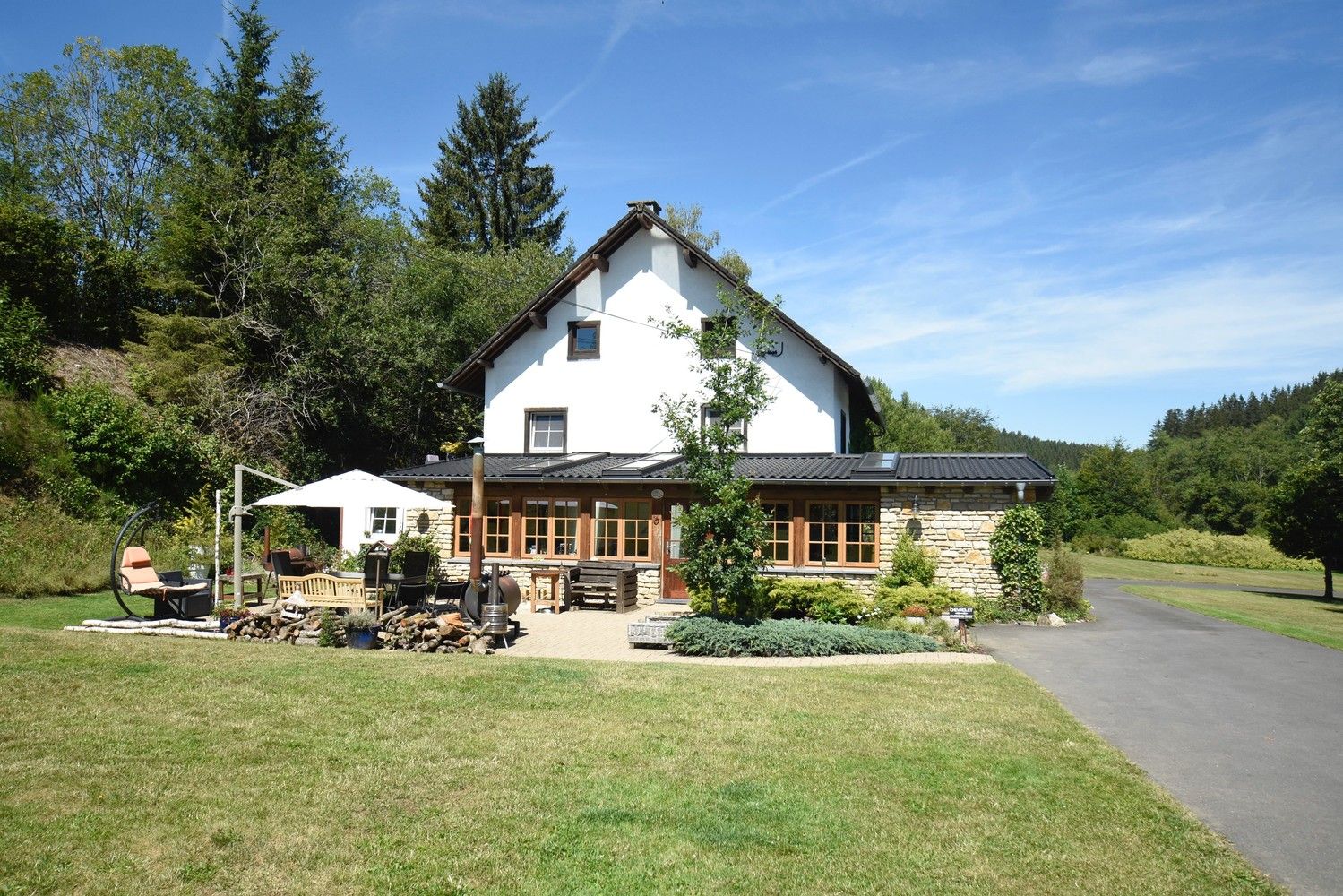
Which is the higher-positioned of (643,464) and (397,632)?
(643,464)

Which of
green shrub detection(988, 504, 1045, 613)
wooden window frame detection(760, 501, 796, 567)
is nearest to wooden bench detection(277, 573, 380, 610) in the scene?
wooden window frame detection(760, 501, 796, 567)

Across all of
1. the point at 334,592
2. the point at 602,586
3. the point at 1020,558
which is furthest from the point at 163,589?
the point at 1020,558

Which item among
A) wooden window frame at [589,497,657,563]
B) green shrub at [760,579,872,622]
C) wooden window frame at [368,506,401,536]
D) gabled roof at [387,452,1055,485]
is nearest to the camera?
green shrub at [760,579,872,622]

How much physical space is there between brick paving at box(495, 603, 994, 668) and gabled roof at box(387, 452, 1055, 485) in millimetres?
3390

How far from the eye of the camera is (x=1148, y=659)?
1220 cm

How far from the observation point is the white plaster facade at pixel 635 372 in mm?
21156

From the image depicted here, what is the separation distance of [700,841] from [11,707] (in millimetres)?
6304

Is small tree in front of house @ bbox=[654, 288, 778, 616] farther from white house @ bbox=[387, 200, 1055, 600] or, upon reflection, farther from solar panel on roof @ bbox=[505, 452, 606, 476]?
Result: solar panel on roof @ bbox=[505, 452, 606, 476]

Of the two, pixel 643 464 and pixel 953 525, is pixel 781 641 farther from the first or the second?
pixel 643 464

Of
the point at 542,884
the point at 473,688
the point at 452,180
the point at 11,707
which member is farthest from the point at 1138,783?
the point at 452,180

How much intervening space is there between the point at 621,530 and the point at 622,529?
0.03 m

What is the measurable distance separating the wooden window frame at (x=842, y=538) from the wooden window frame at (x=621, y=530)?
130 inches

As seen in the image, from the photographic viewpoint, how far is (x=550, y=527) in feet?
66.2

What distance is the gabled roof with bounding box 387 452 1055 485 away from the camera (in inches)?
674
